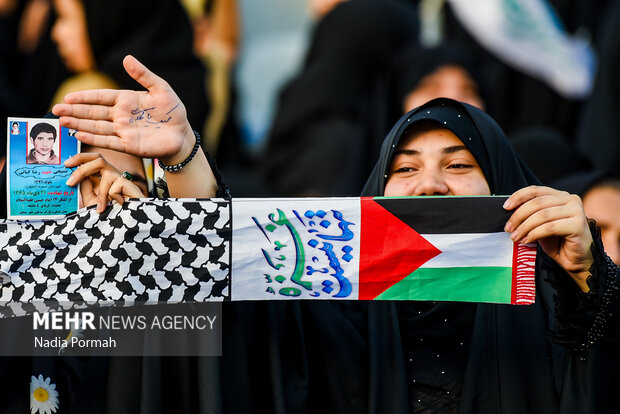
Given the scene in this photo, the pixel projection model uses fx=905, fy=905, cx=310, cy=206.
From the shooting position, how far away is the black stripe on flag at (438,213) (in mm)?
2398

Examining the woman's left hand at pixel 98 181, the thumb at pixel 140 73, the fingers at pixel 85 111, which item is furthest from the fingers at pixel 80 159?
the thumb at pixel 140 73

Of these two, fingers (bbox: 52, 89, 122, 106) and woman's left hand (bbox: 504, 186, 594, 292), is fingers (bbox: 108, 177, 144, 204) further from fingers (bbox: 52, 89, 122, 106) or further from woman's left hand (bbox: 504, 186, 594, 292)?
woman's left hand (bbox: 504, 186, 594, 292)

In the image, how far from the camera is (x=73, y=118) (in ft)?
7.53

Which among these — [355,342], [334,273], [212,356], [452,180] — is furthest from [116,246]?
[452,180]

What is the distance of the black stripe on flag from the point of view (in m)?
2.40

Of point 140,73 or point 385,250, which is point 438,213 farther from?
point 140,73

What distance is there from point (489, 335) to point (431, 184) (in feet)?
1.50

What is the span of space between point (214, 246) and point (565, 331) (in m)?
0.96

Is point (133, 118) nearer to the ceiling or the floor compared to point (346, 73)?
nearer to the floor

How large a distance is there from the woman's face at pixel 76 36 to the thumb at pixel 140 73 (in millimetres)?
2121

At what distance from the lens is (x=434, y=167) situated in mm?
2553

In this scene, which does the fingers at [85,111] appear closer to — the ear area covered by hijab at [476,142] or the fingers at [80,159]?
the fingers at [80,159]

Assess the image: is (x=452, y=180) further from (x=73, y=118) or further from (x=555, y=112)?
(x=555, y=112)

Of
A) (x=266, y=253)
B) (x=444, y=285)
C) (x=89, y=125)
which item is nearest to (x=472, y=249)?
(x=444, y=285)
